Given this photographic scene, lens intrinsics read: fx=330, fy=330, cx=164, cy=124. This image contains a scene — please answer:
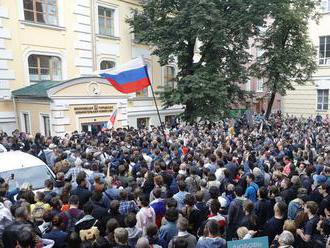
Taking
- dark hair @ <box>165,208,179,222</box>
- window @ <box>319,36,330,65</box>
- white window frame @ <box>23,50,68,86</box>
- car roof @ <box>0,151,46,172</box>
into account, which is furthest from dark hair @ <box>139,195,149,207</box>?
window @ <box>319,36,330,65</box>

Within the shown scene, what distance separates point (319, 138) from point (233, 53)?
25.5ft

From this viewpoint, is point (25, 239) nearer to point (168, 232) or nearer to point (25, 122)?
point (168, 232)

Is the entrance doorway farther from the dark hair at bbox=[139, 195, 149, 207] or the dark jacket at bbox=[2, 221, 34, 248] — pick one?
the dark jacket at bbox=[2, 221, 34, 248]

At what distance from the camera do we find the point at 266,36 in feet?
74.1

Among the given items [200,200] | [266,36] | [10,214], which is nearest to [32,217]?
[10,214]

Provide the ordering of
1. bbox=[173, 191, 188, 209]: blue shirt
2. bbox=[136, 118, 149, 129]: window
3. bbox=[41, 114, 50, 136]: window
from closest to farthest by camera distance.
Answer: bbox=[173, 191, 188, 209]: blue shirt → bbox=[41, 114, 50, 136]: window → bbox=[136, 118, 149, 129]: window

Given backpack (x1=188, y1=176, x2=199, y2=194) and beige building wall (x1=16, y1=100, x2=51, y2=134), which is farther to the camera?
beige building wall (x1=16, y1=100, x2=51, y2=134)

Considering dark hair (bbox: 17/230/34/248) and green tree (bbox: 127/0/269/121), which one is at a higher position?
green tree (bbox: 127/0/269/121)

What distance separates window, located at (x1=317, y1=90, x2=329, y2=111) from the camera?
2795 cm

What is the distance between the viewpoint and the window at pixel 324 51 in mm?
27016

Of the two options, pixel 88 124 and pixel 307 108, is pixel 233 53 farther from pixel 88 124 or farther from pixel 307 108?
pixel 307 108

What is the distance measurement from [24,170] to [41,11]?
1229cm

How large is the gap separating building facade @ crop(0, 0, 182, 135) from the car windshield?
798 centimetres

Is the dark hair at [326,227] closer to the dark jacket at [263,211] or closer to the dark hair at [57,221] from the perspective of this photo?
the dark jacket at [263,211]
